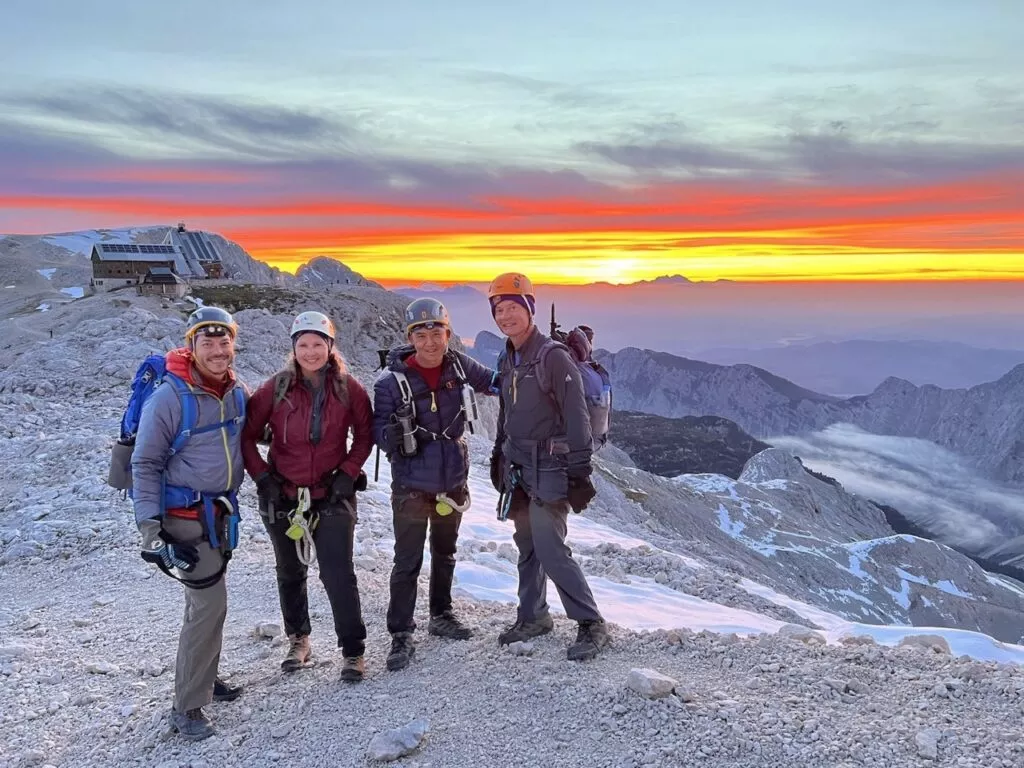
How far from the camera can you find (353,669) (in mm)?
7699

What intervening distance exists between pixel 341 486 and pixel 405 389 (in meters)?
1.24

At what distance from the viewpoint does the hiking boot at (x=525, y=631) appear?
839 cm

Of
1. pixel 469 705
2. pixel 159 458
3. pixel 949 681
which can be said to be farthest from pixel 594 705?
pixel 159 458

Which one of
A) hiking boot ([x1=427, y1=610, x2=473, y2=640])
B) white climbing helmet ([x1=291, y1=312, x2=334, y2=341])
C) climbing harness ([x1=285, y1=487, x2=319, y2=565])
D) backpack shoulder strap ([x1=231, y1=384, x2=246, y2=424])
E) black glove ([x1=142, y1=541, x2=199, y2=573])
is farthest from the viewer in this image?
hiking boot ([x1=427, y1=610, x2=473, y2=640])

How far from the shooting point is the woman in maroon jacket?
740cm

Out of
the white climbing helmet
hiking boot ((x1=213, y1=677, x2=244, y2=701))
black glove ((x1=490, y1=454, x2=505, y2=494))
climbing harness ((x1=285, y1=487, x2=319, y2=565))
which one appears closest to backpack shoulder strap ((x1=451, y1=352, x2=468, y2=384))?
black glove ((x1=490, y1=454, x2=505, y2=494))

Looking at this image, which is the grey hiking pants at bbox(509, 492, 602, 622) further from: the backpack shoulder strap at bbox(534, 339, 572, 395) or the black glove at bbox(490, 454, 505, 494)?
the backpack shoulder strap at bbox(534, 339, 572, 395)

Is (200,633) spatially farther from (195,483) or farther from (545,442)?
(545,442)

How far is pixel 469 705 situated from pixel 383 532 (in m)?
8.68

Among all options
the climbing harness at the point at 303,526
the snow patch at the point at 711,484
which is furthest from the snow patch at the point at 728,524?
the climbing harness at the point at 303,526

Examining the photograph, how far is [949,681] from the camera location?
7.02 meters

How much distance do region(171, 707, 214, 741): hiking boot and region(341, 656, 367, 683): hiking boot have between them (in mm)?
1361

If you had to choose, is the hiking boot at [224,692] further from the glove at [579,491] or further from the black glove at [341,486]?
the glove at [579,491]

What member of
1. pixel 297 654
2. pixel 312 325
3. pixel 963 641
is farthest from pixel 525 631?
pixel 963 641
